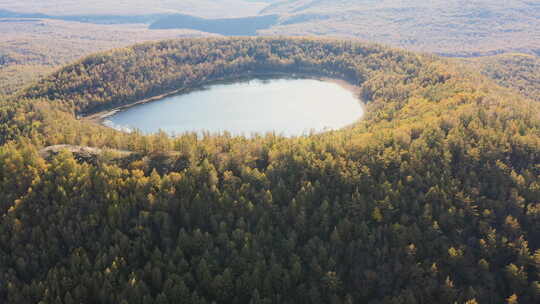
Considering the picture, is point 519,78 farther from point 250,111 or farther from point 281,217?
point 281,217

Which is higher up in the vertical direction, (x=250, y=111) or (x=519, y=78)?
(x=519, y=78)

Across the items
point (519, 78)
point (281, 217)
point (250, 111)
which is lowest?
point (281, 217)

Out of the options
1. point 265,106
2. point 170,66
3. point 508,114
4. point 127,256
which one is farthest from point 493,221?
point 170,66

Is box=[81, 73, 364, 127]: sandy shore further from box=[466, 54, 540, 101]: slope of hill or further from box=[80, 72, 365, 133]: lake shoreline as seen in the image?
box=[466, 54, 540, 101]: slope of hill

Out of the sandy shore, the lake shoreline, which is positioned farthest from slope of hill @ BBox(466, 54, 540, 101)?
the lake shoreline

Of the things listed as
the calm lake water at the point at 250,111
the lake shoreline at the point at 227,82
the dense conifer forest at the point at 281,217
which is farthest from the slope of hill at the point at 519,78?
the dense conifer forest at the point at 281,217

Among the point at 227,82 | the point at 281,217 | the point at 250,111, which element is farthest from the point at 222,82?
the point at 281,217
